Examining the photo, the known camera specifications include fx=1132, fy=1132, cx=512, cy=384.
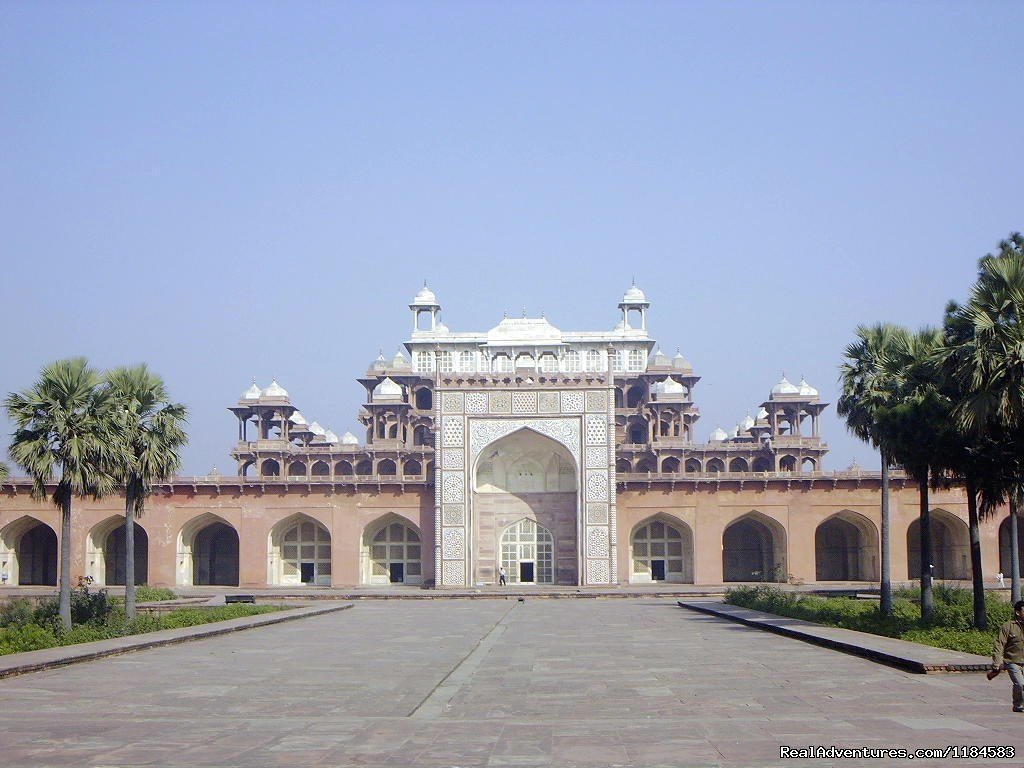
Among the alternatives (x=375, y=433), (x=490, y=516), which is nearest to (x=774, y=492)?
(x=490, y=516)

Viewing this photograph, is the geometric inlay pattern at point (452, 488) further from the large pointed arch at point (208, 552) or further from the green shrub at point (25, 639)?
the green shrub at point (25, 639)

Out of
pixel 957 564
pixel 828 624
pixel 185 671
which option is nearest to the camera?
pixel 185 671

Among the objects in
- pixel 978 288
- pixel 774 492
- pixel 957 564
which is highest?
pixel 978 288

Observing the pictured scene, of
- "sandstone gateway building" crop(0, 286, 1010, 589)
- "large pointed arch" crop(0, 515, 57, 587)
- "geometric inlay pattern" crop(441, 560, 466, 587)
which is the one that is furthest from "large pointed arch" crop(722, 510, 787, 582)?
"large pointed arch" crop(0, 515, 57, 587)

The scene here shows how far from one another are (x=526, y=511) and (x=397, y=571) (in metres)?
6.18

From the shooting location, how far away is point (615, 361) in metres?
56.2

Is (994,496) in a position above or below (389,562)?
above

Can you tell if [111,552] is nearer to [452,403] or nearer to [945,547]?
[452,403]

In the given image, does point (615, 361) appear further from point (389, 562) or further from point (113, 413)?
point (113, 413)

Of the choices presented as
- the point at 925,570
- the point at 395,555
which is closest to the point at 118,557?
the point at 395,555

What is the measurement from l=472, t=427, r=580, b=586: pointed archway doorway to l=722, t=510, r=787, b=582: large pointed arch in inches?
259

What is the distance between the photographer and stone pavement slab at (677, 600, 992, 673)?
13062mm

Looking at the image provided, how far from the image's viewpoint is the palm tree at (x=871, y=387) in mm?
24000

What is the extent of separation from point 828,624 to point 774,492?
23.1 m
